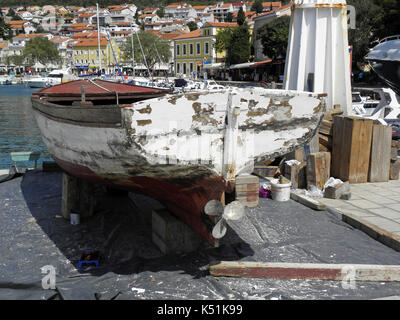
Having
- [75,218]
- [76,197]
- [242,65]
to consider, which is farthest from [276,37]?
[75,218]

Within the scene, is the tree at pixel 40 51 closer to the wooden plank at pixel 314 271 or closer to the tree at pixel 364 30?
the tree at pixel 364 30

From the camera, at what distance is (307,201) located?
20.8ft

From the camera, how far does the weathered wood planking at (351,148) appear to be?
7434 millimetres

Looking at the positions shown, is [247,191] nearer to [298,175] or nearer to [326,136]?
[298,175]

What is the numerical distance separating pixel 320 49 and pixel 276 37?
116 feet

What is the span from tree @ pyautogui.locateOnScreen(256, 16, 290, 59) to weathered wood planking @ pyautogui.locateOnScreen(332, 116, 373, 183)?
34843 millimetres

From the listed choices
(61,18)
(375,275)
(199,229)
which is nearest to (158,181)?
(199,229)

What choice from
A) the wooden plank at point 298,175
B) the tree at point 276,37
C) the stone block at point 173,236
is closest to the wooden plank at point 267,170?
the wooden plank at point 298,175

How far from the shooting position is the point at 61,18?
160625 mm

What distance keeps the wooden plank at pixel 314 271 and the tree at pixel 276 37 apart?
38.8 meters

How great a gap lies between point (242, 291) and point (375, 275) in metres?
1.39
